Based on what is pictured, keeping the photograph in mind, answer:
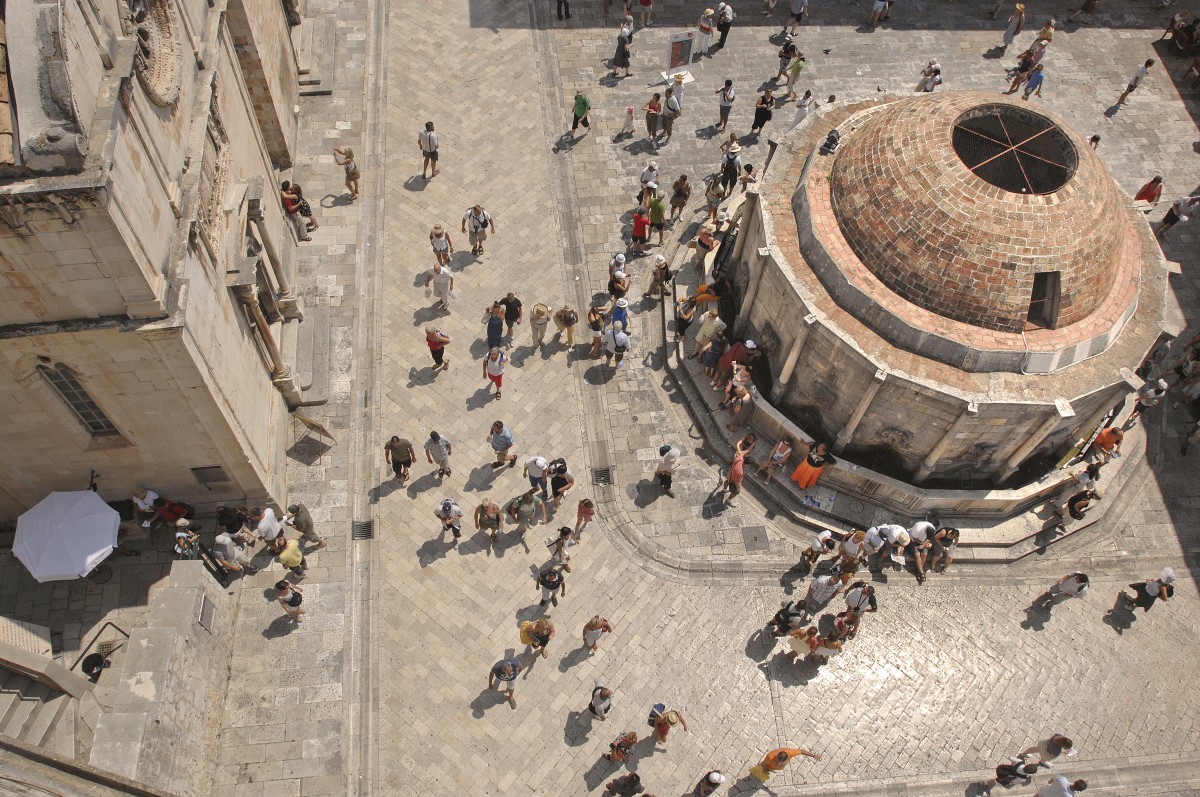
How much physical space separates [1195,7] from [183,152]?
39.5m

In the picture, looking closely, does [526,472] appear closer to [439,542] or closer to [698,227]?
[439,542]

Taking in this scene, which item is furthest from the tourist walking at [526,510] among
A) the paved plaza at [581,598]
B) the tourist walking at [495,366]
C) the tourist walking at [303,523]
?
the tourist walking at [303,523]

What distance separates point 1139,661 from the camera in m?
20.6

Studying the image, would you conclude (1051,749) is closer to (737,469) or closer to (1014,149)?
(737,469)

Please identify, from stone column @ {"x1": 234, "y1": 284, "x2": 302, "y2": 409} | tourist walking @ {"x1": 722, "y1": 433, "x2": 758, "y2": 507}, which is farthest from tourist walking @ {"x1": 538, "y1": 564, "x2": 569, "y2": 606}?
stone column @ {"x1": 234, "y1": 284, "x2": 302, "y2": 409}

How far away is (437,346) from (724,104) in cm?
1375

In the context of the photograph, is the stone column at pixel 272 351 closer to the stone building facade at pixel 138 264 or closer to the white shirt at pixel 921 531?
the stone building facade at pixel 138 264

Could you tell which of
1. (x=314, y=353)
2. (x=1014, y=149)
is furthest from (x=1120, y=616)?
(x=314, y=353)

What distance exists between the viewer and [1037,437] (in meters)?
20.4

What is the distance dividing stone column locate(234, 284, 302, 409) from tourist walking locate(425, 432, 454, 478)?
387cm

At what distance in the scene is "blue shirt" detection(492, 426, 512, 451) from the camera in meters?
20.8

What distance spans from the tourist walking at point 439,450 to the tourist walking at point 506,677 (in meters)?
5.01

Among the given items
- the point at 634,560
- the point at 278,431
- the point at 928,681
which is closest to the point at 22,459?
the point at 278,431

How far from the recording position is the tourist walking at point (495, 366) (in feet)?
72.3
